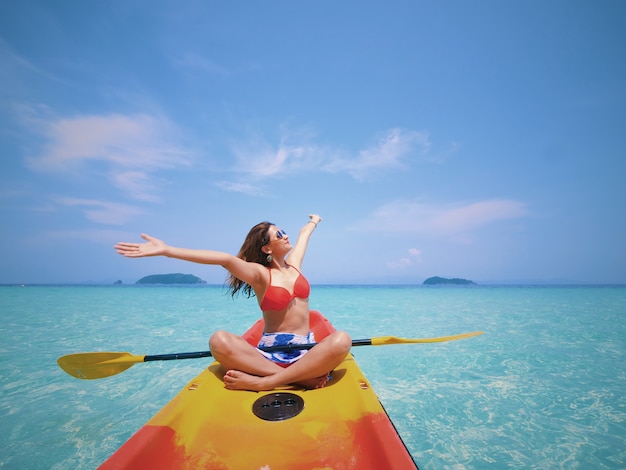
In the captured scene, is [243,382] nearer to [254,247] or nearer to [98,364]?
[254,247]

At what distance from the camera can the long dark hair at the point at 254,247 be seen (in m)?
3.17

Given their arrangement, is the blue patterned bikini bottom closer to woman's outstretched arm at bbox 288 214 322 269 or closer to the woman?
the woman

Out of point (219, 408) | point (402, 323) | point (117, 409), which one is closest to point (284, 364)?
point (219, 408)

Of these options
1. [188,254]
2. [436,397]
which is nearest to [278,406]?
[188,254]

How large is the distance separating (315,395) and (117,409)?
2.81m

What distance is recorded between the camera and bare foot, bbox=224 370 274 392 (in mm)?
2324

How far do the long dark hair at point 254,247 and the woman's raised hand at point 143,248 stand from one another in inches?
39.5

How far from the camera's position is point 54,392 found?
409 cm

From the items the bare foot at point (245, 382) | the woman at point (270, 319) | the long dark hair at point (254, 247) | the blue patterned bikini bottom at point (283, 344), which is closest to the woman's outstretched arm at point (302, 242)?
the woman at point (270, 319)

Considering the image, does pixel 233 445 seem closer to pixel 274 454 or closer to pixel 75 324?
pixel 274 454

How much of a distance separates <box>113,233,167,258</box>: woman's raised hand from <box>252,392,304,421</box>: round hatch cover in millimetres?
1308

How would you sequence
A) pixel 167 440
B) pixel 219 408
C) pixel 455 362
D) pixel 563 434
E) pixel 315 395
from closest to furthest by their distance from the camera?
pixel 167 440 → pixel 219 408 → pixel 315 395 → pixel 563 434 → pixel 455 362

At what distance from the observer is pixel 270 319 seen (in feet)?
9.62

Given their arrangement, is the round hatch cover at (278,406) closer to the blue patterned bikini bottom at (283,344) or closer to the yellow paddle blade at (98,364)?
the blue patterned bikini bottom at (283,344)
